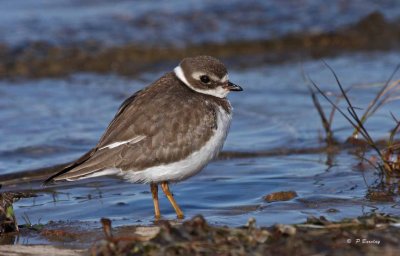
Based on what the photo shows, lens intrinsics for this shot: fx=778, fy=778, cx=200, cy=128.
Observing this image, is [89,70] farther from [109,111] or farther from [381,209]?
[381,209]

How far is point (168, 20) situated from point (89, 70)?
256 centimetres

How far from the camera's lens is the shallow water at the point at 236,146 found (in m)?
6.38

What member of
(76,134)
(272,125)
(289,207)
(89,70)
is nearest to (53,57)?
(89,70)

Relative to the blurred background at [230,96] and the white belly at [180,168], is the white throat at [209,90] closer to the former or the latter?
the white belly at [180,168]

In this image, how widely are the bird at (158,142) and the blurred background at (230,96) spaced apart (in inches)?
14.8

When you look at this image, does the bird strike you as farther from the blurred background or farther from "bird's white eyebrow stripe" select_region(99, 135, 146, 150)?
the blurred background

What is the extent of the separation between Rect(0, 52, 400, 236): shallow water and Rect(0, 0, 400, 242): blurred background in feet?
0.06

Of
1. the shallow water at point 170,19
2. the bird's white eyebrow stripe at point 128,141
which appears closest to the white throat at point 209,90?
the bird's white eyebrow stripe at point 128,141

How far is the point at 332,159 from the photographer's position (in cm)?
791

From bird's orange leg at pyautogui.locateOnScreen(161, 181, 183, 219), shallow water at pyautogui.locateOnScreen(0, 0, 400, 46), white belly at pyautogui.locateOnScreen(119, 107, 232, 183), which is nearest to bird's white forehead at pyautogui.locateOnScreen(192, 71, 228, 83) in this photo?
white belly at pyautogui.locateOnScreen(119, 107, 232, 183)

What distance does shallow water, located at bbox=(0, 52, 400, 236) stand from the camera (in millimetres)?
6383

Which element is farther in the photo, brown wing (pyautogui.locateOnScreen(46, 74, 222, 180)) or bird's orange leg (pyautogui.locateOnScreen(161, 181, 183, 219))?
bird's orange leg (pyautogui.locateOnScreen(161, 181, 183, 219))

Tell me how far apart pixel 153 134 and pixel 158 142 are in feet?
0.26

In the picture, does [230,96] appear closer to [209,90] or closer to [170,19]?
[209,90]
